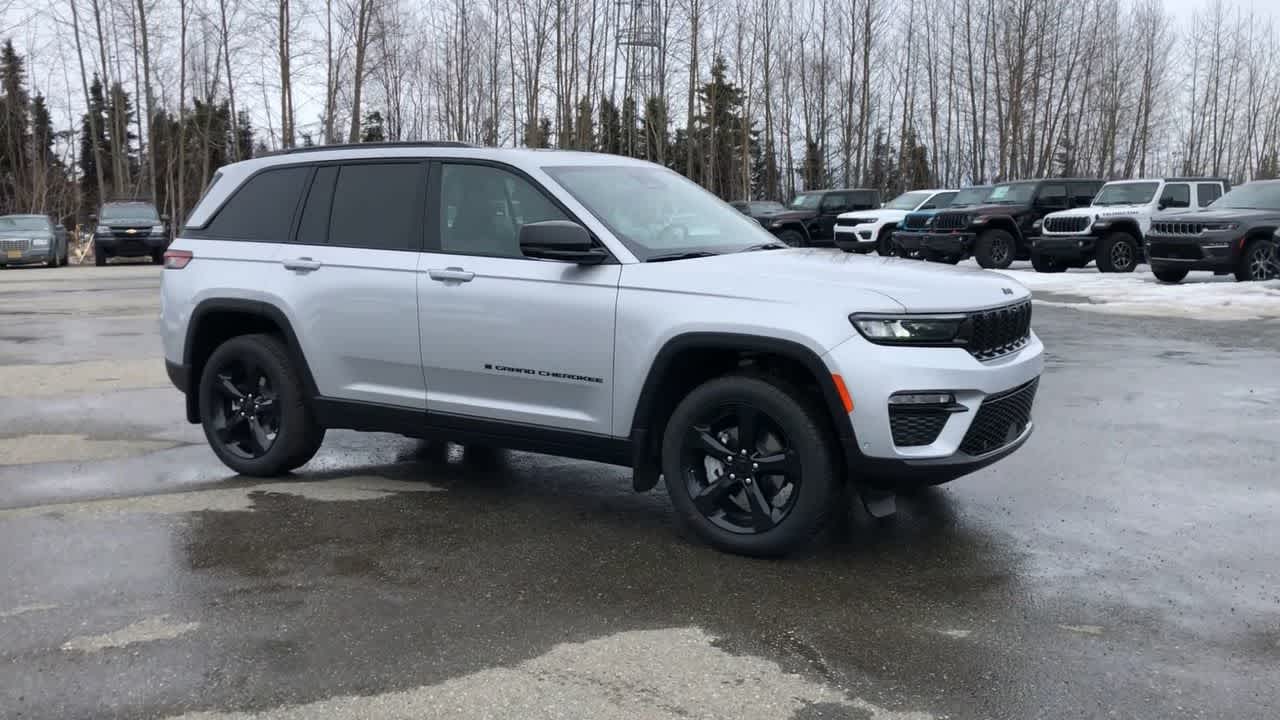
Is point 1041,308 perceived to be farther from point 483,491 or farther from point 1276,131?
point 1276,131

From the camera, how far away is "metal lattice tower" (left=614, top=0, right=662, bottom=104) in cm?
4912

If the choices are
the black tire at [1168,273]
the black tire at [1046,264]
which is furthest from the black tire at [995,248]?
the black tire at [1168,273]

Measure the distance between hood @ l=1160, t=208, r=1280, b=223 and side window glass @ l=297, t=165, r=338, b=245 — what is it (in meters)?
16.7

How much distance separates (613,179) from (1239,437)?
4.52 meters

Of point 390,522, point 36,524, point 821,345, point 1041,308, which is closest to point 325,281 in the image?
point 390,522

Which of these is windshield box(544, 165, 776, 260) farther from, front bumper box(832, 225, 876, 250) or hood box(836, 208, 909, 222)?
hood box(836, 208, 909, 222)

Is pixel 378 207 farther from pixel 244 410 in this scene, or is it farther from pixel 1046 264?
pixel 1046 264

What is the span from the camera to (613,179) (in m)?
5.73

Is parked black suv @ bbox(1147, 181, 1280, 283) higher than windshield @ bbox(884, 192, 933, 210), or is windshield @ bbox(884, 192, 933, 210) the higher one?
windshield @ bbox(884, 192, 933, 210)

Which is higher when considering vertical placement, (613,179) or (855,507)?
(613,179)

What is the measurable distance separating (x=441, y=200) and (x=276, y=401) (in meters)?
1.50

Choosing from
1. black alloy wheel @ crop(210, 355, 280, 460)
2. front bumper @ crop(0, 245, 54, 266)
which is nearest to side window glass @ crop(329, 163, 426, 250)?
black alloy wheel @ crop(210, 355, 280, 460)

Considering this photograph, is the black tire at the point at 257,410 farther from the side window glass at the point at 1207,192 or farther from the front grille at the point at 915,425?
the side window glass at the point at 1207,192

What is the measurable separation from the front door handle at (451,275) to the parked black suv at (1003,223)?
2054cm
